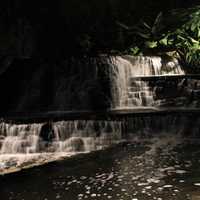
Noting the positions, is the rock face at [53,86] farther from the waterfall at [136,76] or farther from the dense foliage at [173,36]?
the dense foliage at [173,36]

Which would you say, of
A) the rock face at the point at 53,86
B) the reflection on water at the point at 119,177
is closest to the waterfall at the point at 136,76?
the rock face at the point at 53,86

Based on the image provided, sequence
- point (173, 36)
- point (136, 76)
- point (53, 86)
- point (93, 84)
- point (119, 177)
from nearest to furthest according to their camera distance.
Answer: point (119, 177) → point (93, 84) → point (136, 76) → point (53, 86) → point (173, 36)

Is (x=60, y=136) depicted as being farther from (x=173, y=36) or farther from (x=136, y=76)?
(x=173, y=36)

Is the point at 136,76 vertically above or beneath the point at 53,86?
above

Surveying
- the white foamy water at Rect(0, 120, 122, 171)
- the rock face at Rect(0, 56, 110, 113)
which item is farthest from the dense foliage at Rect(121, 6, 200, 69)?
the white foamy water at Rect(0, 120, 122, 171)

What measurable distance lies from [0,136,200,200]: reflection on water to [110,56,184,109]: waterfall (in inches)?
170

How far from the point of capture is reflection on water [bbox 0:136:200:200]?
7473mm

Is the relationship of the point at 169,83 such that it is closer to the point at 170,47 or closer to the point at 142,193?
the point at 170,47

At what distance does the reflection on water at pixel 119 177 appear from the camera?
7.47 meters

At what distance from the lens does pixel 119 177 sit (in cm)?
836

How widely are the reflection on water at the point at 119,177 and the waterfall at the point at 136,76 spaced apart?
4.31m

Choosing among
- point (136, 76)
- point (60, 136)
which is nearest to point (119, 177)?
point (60, 136)

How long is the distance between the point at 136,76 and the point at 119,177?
829 centimetres

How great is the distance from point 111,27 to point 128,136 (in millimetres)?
8650
